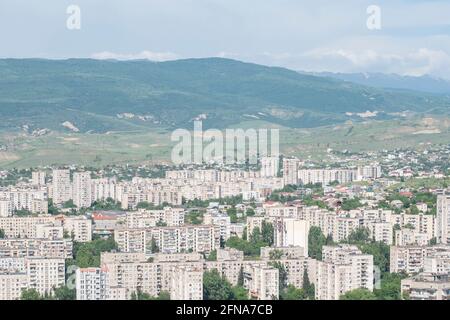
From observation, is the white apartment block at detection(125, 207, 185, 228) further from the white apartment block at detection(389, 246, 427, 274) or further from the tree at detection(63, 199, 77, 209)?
the white apartment block at detection(389, 246, 427, 274)

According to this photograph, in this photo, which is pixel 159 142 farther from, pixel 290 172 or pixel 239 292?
pixel 239 292

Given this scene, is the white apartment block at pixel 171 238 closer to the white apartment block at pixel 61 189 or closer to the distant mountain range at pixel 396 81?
the white apartment block at pixel 61 189

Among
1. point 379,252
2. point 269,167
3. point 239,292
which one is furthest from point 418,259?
point 269,167

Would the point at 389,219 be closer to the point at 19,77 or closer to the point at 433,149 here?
the point at 433,149

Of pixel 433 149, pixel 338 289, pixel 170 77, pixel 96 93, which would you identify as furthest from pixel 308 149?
pixel 338 289

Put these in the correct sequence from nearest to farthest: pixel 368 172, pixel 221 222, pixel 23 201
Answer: pixel 221 222
pixel 23 201
pixel 368 172

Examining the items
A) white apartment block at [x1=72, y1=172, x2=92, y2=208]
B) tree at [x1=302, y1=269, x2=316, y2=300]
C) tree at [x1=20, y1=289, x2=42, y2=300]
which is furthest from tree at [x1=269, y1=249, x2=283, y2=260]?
white apartment block at [x1=72, y1=172, x2=92, y2=208]
